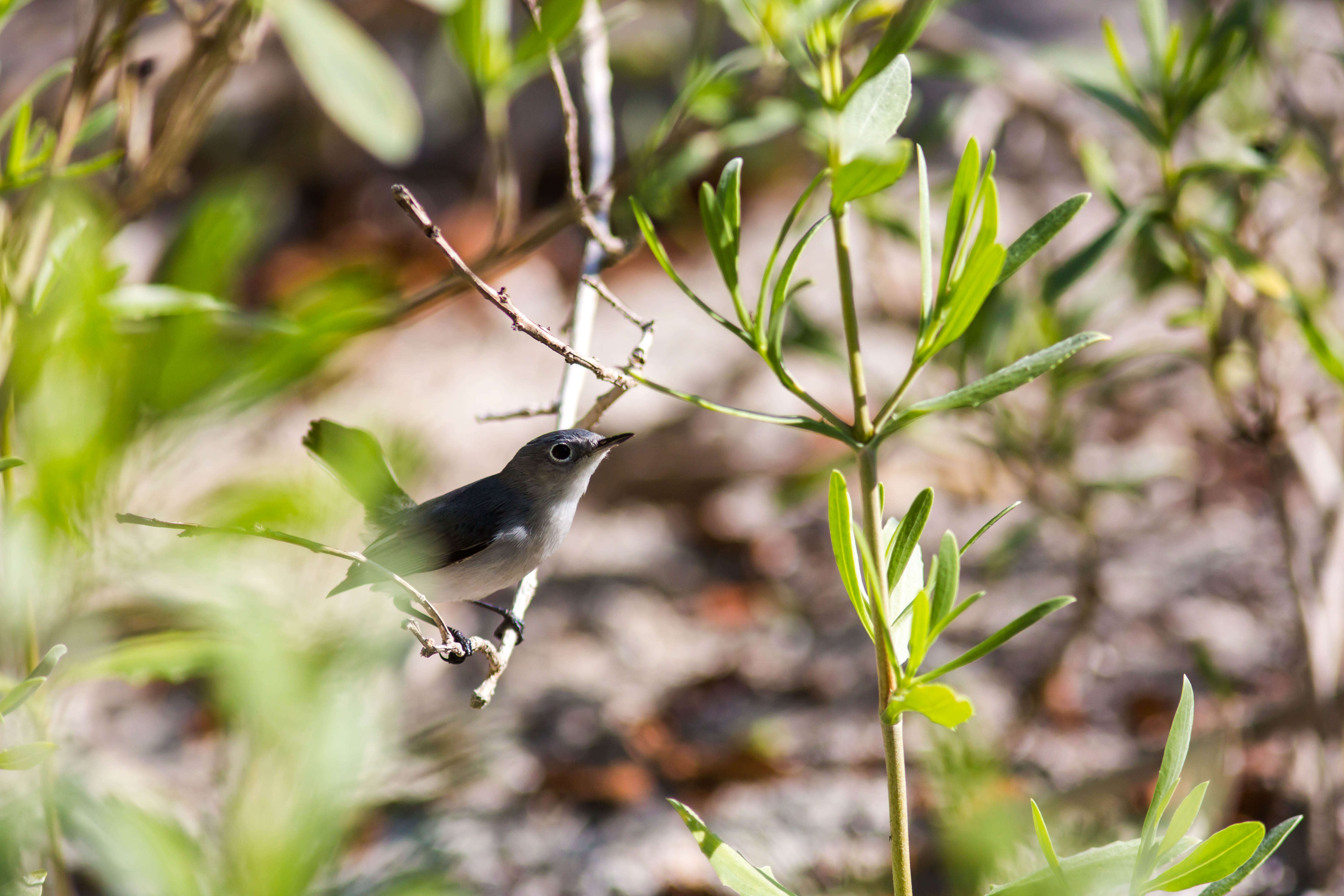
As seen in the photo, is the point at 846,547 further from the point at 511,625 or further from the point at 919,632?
the point at 511,625

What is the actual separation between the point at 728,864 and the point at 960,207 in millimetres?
496

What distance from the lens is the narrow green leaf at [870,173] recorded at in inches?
23.1

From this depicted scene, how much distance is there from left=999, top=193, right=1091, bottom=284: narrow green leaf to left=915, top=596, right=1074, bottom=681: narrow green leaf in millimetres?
245

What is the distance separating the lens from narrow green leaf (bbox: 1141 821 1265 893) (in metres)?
0.64

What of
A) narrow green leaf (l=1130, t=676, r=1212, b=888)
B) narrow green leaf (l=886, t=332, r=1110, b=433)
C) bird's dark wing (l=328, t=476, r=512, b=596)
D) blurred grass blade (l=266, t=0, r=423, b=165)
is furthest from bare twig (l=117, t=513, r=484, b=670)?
blurred grass blade (l=266, t=0, r=423, b=165)

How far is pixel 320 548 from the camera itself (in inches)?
20.4

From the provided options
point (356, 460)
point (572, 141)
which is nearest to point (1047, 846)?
point (356, 460)

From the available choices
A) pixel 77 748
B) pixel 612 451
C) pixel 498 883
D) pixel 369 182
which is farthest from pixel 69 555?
pixel 369 182

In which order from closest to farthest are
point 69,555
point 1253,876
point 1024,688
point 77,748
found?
point 69,555, point 77,748, point 1253,876, point 1024,688

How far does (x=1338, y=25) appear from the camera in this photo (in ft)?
9.30

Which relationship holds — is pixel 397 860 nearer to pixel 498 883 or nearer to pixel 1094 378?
pixel 498 883

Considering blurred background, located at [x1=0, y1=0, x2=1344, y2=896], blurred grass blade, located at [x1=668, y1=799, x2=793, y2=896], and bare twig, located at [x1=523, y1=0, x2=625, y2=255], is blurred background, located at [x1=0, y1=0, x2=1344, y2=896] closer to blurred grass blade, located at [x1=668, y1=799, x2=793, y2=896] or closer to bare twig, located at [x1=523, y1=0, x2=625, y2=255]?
bare twig, located at [x1=523, y1=0, x2=625, y2=255]

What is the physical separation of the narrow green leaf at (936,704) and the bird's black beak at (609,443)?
1.37 feet

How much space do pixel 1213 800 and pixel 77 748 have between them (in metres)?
1.69
